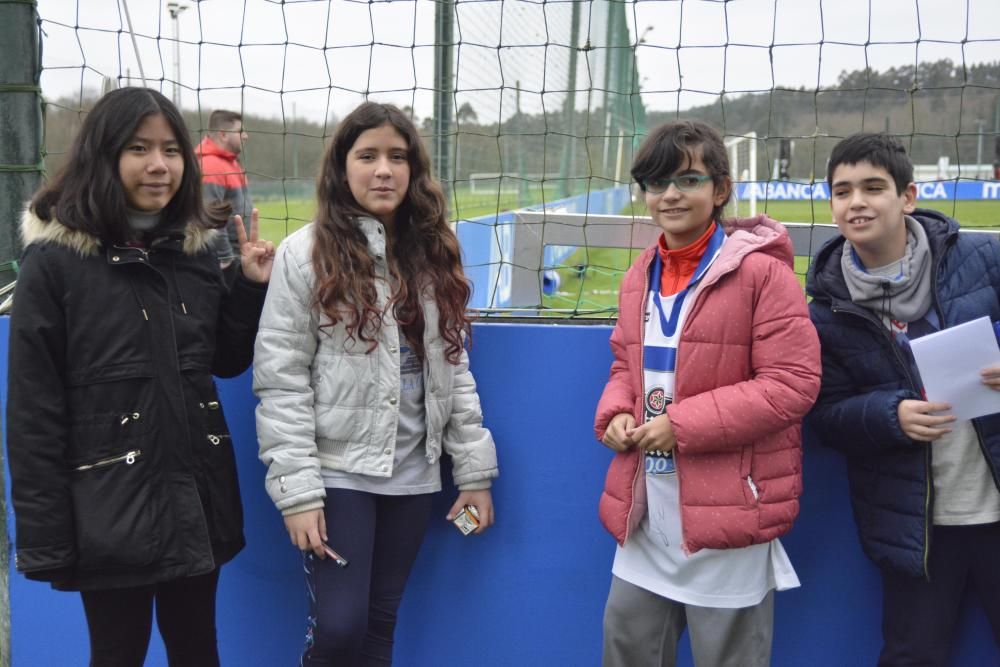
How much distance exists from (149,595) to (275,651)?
0.75 metres

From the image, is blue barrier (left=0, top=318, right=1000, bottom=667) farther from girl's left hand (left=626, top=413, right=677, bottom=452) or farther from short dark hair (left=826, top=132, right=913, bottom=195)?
short dark hair (left=826, top=132, right=913, bottom=195)

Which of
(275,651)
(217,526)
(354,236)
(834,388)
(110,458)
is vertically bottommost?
(275,651)

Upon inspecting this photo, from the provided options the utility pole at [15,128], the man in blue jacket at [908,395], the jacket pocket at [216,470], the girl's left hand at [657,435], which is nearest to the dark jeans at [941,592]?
the man in blue jacket at [908,395]

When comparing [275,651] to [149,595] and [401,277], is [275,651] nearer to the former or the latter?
[149,595]

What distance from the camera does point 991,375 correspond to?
5.91 ft

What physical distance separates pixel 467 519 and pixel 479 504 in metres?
0.05

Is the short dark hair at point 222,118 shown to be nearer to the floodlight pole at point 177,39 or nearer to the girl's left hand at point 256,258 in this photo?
the floodlight pole at point 177,39

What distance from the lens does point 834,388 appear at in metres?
2.00

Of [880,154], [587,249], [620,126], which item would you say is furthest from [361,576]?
[620,126]

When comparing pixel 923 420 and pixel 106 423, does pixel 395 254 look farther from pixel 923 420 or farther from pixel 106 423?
pixel 923 420

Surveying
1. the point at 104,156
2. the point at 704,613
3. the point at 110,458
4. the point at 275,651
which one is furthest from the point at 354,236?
the point at 275,651

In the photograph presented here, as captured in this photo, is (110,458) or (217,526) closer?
(110,458)

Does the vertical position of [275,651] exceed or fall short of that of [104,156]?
it falls short

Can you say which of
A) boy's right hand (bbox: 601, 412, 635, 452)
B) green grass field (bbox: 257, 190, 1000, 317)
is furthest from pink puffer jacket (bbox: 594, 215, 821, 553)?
green grass field (bbox: 257, 190, 1000, 317)
